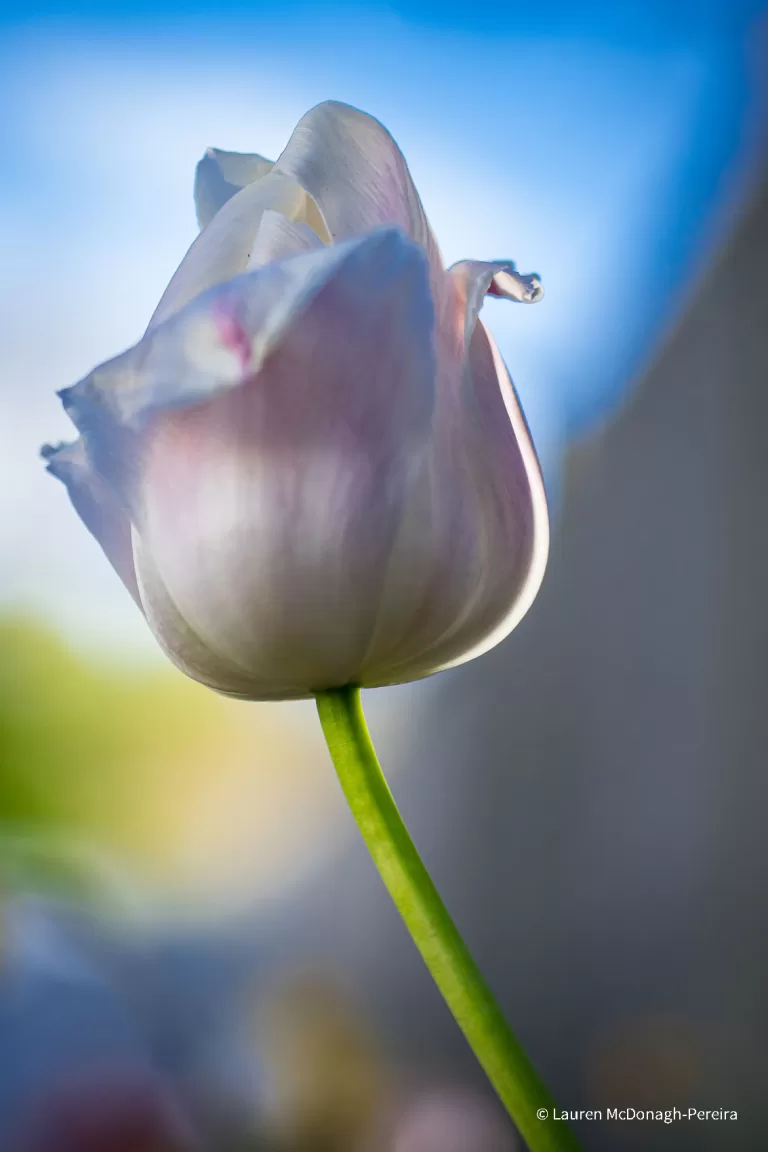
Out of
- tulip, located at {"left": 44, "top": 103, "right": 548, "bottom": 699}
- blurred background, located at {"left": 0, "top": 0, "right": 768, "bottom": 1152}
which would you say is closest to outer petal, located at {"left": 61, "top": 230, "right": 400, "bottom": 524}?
tulip, located at {"left": 44, "top": 103, "right": 548, "bottom": 699}

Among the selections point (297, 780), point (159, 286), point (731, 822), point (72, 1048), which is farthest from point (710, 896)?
point (159, 286)

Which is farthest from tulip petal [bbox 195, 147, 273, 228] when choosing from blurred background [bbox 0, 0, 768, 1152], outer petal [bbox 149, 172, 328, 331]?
blurred background [bbox 0, 0, 768, 1152]

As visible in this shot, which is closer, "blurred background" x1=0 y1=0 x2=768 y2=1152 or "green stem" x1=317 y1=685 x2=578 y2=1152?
"green stem" x1=317 y1=685 x2=578 y2=1152

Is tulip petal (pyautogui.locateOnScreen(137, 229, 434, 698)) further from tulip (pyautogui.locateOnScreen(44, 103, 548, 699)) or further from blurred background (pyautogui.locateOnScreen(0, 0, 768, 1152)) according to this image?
blurred background (pyautogui.locateOnScreen(0, 0, 768, 1152))

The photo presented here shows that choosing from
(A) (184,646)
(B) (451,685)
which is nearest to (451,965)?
(A) (184,646)

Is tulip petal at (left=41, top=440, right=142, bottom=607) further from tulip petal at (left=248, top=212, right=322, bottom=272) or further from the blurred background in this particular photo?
the blurred background

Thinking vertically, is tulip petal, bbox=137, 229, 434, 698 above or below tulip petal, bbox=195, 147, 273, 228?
below

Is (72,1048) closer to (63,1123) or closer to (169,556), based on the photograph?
(63,1123)
